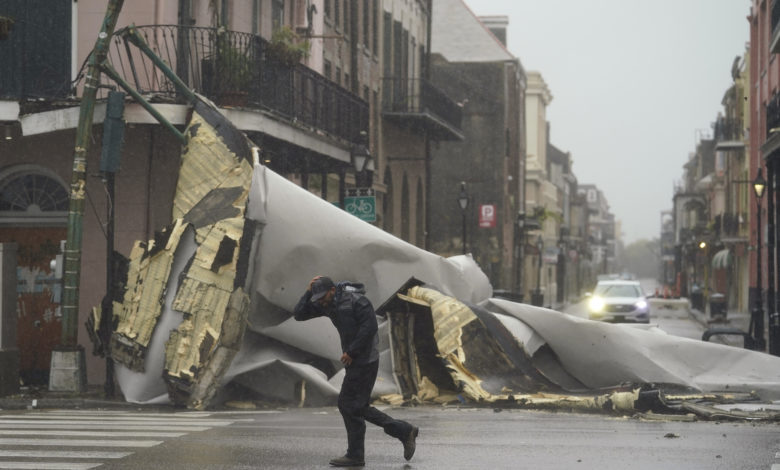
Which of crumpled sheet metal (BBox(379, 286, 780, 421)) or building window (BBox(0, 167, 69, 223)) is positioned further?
building window (BBox(0, 167, 69, 223))

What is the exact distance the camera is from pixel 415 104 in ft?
129

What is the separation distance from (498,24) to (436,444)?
68.9 meters

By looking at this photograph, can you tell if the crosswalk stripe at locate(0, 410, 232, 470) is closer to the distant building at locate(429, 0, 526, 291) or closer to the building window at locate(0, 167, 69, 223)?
the building window at locate(0, 167, 69, 223)

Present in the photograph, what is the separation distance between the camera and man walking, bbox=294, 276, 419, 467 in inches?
380

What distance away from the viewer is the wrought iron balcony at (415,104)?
38.4 m

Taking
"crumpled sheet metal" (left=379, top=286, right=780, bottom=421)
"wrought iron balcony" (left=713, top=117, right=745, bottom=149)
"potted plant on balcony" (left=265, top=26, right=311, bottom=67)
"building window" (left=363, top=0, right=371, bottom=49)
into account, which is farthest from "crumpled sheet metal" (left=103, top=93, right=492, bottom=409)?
"wrought iron balcony" (left=713, top=117, right=745, bottom=149)

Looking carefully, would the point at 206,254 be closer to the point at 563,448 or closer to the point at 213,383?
the point at 213,383

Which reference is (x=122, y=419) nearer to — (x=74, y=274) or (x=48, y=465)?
(x=74, y=274)

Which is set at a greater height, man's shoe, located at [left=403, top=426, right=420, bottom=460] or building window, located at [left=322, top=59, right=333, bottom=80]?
building window, located at [left=322, top=59, right=333, bottom=80]

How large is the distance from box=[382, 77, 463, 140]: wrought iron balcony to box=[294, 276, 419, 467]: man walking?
2789 centimetres

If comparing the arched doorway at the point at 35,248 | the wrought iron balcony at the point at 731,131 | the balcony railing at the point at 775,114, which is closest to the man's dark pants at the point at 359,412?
the arched doorway at the point at 35,248

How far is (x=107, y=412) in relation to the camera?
1493 centimetres

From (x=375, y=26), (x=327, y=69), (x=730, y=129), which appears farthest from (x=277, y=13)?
(x=730, y=129)

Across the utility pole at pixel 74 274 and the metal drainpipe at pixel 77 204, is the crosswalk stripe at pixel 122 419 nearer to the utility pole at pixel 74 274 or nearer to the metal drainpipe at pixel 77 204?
the utility pole at pixel 74 274
